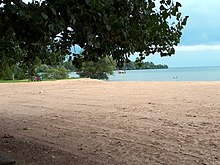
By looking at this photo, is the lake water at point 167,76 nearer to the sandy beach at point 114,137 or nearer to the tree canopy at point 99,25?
the sandy beach at point 114,137

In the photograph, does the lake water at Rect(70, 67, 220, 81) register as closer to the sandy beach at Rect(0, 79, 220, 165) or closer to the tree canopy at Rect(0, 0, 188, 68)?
the sandy beach at Rect(0, 79, 220, 165)

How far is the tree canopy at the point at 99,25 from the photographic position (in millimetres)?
4035

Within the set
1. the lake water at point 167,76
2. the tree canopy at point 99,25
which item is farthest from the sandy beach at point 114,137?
the lake water at point 167,76

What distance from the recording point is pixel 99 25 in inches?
176

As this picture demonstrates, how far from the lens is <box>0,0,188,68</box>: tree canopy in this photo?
404 cm

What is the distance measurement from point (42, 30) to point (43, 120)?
24.1 ft

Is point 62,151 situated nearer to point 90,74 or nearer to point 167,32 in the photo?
point 167,32

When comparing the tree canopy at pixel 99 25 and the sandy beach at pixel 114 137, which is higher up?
the tree canopy at pixel 99 25

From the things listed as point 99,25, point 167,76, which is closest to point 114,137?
point 99,25

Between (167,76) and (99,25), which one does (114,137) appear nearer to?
(99,25)

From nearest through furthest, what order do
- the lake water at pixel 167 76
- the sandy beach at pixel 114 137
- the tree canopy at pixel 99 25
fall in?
the tree canopy at pixel 99 25 → the sandy beach at pixel 114 137 → the lake water at pixel 167 76

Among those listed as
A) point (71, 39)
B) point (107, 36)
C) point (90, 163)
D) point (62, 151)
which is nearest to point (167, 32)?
point (107, 36)

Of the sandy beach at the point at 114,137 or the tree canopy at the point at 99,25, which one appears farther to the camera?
the sandy beach at the point at 114,137

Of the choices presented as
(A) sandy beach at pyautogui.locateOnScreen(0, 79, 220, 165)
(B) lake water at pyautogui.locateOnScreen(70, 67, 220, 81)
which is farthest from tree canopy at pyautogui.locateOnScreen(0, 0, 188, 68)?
(B) lake water at pyautogui.locateOnScreen(70, 67, 220, 81)
